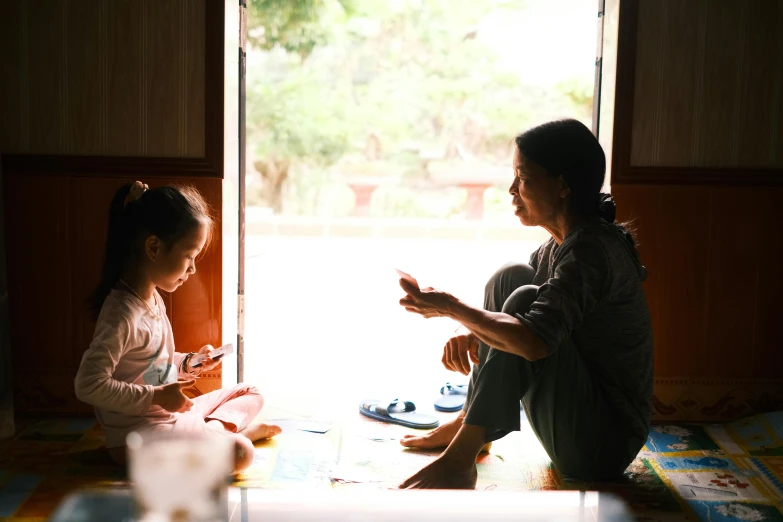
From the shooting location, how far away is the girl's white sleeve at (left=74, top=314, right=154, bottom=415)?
1.94m

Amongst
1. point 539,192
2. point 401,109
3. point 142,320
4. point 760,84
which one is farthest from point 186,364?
point 401,109

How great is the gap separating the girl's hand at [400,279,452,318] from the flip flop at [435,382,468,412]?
895mm

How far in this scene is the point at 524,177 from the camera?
200 centimetres

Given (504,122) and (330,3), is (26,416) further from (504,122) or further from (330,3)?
(504,122)

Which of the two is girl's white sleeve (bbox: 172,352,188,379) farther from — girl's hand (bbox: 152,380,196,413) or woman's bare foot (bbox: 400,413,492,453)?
woman's bare foot (bbox: 400,413,492,453)

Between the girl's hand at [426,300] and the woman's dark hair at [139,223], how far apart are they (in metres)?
0.62

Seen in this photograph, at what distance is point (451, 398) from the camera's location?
278 centimetres

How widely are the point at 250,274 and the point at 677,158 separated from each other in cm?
402

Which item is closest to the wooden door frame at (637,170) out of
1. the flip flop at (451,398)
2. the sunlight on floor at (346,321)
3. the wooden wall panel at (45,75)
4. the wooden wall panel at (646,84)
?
the wooden wall panel at (646,84)

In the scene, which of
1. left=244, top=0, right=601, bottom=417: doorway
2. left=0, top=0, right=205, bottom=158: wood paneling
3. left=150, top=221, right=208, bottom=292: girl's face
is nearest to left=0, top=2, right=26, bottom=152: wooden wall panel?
left=0, top=0, right=205, bottom=158: wood paneling

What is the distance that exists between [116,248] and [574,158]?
1201mm

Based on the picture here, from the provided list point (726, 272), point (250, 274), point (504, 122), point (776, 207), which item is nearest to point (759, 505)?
point (726, 272)

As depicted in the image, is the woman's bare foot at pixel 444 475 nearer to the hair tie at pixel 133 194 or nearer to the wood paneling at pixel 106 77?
the hair tie at pixel 133 194

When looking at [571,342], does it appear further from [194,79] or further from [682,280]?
[194,79]
